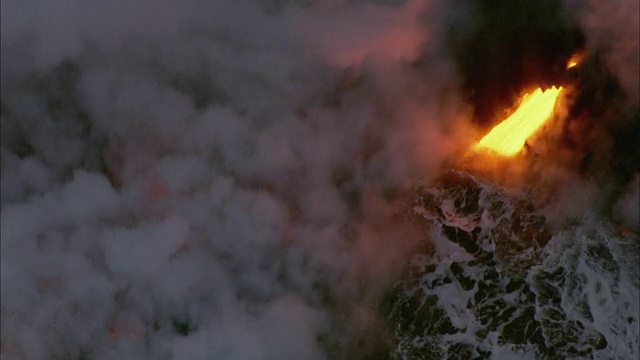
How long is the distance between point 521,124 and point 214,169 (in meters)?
8.06

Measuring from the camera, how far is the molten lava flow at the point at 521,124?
53.8 feet

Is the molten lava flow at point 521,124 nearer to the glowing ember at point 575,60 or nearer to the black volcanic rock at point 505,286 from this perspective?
the glowing ember at point 575,60

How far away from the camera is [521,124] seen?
54.6 feet

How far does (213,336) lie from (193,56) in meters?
6.84

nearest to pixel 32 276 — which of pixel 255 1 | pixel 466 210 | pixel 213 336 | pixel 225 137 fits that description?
pixel 213 336

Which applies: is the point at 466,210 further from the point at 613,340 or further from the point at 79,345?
the point at 79,345

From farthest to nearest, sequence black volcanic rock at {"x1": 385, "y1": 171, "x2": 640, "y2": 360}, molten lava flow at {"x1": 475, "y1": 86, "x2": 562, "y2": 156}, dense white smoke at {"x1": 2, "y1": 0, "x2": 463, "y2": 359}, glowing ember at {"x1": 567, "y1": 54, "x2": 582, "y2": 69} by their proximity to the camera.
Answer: black volcanic rock at {"x1": 385, "y1": 171, "x2": 640, "y2": 360}, molten lava flow at {"x1": 475, "y1": 86, "x2": 562, "y2": 156}, glowing ember at {"x1": 567, "y1": 54, "x2": 582, "y2": 69}, dense white smoke at {"x1": 2, "y1": 0, "x2": 463, "y2": 359}

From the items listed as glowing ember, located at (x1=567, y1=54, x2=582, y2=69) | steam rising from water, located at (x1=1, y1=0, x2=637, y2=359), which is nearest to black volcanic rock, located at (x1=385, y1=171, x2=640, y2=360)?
steam rising from water, located at (x1=1, y1=0, x2=637, y2=359)

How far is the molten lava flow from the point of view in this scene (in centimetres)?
1641

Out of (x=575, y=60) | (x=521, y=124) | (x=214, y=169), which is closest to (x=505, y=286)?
(x=521, y=124)

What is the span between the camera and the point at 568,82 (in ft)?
52.7

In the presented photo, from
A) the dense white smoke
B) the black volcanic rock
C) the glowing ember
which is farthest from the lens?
the black volcanic rock

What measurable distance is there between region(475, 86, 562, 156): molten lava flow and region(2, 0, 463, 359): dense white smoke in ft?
3.72

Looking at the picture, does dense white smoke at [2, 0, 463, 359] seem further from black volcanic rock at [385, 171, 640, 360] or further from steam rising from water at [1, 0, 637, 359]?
black volcanic rock at [385, 171, 640, 360]
